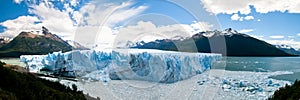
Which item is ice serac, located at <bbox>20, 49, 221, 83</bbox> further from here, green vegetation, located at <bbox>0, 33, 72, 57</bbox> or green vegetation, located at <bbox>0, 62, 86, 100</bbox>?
green vegetation, located at <bbox>0, 33, 72, 57</bbox>

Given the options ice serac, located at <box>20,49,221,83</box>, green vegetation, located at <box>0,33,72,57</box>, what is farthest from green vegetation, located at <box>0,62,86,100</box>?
green vegetation, located at <box>0,33,72,57</box>

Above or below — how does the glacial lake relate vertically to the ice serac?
below

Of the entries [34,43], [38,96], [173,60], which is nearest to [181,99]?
[173,60]

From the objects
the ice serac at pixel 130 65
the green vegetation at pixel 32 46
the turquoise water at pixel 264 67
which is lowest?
the turquoise water at pixel 264 67

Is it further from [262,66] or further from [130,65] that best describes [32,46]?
[130,65]

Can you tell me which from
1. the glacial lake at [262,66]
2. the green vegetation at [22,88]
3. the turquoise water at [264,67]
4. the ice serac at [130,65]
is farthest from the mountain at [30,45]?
the green vegetation at [22,88]

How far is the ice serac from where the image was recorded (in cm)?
1472

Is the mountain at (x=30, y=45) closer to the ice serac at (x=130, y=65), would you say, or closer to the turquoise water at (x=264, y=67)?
the turquoise water at (x=264, y=67)

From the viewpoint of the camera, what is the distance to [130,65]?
624 inches

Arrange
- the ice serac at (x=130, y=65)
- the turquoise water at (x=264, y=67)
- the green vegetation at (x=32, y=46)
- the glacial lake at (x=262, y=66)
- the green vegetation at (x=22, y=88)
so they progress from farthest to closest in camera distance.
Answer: the green vegetation at (x=32, y=46)
the glacial lake at (x=262, y=66)
the turquoise water at (x=264, y=67)
the ice serac at (x=130, y=65)
the green vegetation at (x=22, y=88)

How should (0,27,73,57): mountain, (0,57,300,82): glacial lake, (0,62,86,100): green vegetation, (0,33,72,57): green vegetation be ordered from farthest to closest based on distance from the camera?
(0,33,72,57): green vegetation < (0,27,73,57): mountain < (0,57,300,82): glacial lake < (0,62,86,100): green vegetation

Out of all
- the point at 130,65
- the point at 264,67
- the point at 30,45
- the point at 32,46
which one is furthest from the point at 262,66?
the point at 30,45

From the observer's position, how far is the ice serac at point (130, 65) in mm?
14719

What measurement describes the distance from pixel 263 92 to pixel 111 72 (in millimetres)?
8726
